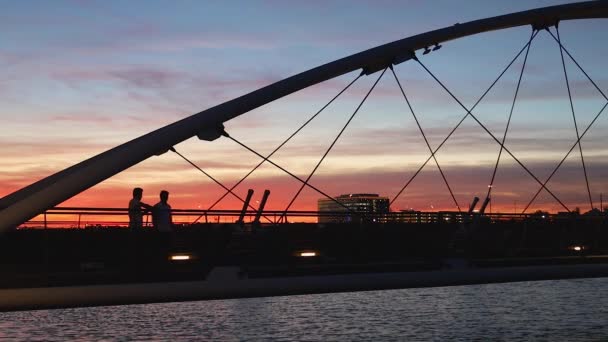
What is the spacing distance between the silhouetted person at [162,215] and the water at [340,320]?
4.93 m

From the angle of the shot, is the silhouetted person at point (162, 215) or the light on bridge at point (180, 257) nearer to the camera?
the silhouetted person at point (162, 215)

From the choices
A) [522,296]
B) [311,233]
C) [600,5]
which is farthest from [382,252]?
[522,296]

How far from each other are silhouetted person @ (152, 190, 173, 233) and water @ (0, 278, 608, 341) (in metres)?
4.93

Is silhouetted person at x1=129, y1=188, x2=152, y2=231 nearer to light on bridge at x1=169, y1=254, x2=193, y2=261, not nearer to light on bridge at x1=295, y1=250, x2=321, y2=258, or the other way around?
light on bridge at x1=169, y1=254, x2=193, y2=261

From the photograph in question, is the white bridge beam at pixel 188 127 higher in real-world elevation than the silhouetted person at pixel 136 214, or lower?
higher

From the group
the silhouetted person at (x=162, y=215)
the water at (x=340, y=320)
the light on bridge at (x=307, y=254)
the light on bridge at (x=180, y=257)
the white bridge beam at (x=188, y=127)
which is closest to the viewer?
the white bridge beam at (x=188, y=127)

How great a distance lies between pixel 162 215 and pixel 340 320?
40.7 feet

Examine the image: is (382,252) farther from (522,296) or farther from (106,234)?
(522,296)

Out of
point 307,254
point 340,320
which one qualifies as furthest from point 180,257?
point 340,320

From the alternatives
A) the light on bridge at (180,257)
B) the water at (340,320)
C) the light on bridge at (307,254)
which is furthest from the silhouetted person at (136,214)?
the water at (340,320)

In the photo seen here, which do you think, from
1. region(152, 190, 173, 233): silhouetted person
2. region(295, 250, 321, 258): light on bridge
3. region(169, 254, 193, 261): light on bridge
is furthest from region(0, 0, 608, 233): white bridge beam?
region(295, 250, 321, 258): light on bridge

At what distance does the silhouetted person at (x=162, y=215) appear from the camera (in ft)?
69.6

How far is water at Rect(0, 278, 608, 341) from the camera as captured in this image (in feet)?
88.1

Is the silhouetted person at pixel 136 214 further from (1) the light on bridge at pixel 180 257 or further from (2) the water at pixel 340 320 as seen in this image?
→ (2) the water at pixel 340 320
